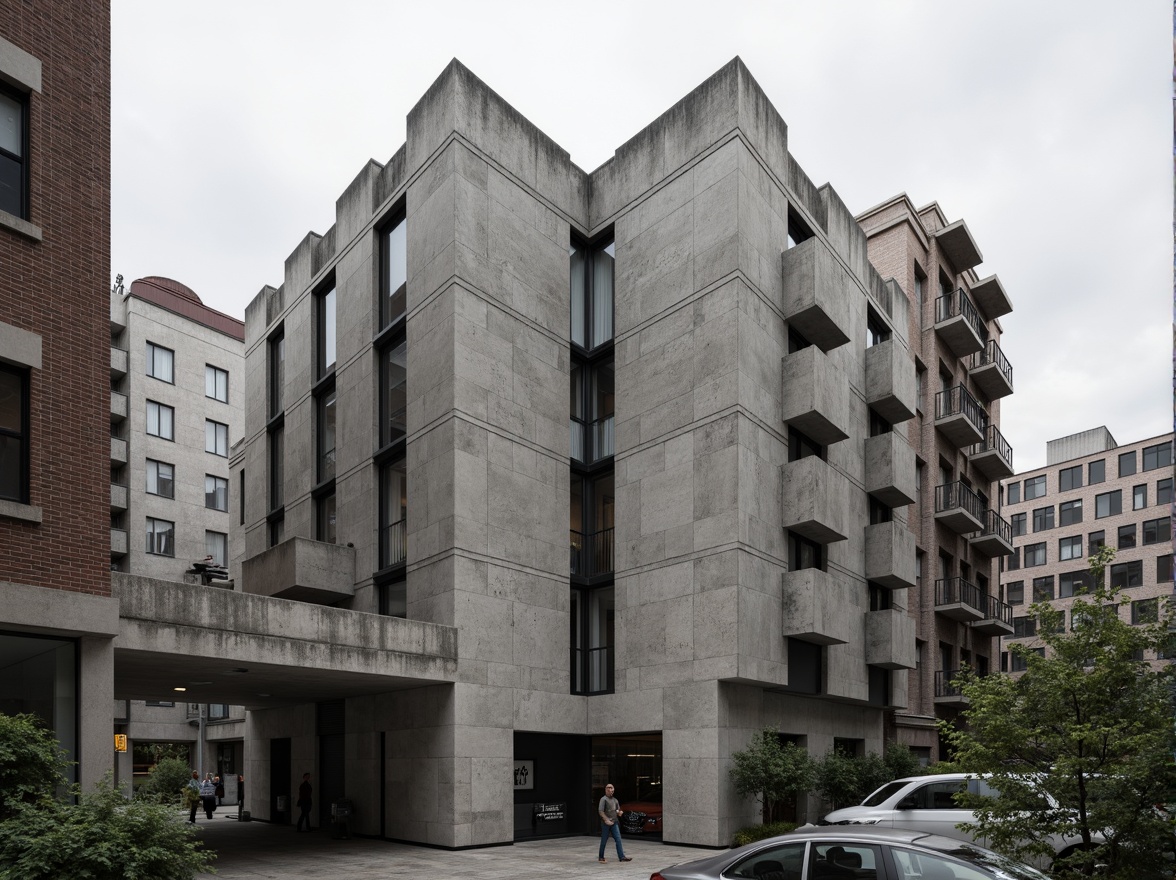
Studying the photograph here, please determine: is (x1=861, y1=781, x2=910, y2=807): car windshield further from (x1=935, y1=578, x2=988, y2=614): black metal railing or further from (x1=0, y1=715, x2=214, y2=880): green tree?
(x1=935, y1=578, x2=988, y2=614): black metal railing

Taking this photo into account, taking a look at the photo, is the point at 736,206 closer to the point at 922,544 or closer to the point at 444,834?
the point at 444,834

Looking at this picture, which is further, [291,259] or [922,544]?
[922,544]

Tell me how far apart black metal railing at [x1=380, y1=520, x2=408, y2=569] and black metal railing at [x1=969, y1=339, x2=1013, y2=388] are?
2959 cm

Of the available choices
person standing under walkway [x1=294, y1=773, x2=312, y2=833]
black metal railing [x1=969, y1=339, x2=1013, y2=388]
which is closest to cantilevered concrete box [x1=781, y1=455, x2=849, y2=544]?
person standing under walkway [x1=294, y1=773, x2=312, y2=833]

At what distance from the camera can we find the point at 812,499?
2455 cm

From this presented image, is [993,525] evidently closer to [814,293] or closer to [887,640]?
[887,640]

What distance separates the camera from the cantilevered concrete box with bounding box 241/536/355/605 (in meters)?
26.1

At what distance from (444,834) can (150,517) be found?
33.8 m

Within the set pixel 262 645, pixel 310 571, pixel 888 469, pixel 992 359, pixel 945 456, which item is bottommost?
pixel 262 645

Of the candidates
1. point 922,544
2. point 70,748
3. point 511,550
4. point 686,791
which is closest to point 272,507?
point 511,550

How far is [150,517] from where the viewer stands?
48906 mm

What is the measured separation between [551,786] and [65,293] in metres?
16.6

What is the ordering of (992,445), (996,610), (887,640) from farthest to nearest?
1. (992,445)
2. (996,610)
3. (887,640)

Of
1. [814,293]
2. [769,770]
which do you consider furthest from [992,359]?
[769,770]
